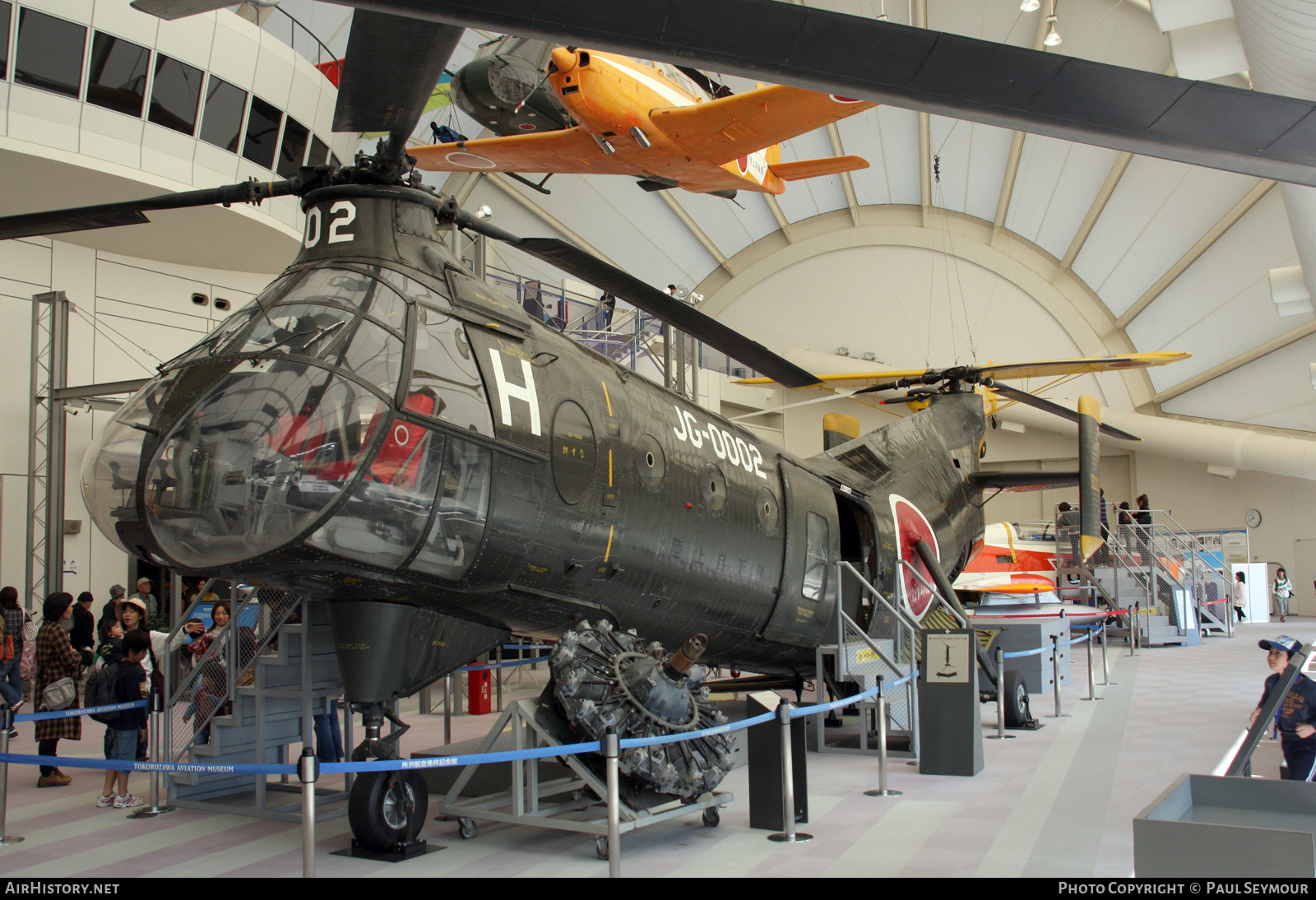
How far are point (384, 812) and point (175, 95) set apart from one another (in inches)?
575

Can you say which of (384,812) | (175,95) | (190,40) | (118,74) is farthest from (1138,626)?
(118,74)

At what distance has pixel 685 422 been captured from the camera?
8180 mm

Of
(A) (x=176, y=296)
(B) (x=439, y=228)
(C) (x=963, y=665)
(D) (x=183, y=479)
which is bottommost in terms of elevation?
(C) (x=963, y=665)

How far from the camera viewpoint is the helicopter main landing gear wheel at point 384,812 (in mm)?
5867

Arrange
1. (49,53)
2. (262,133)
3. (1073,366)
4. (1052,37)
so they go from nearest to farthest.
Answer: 1. (1073,366)
2. (49,53)
3. (262,133)
4. (1052,37)

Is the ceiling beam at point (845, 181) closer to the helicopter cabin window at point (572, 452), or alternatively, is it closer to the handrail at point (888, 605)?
the handrail at point (888, 605)

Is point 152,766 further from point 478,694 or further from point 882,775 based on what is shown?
point 478,694

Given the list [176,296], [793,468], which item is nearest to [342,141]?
[176,296]

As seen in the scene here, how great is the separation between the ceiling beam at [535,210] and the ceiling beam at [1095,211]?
14.5 metres

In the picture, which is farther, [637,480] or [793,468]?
[793,468]

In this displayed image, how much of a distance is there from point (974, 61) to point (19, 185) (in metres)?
16.9

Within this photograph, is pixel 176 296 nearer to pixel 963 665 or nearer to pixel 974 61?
pixel 963 665

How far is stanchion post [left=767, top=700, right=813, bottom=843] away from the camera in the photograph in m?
6.22

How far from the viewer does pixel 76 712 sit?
7031 mm
